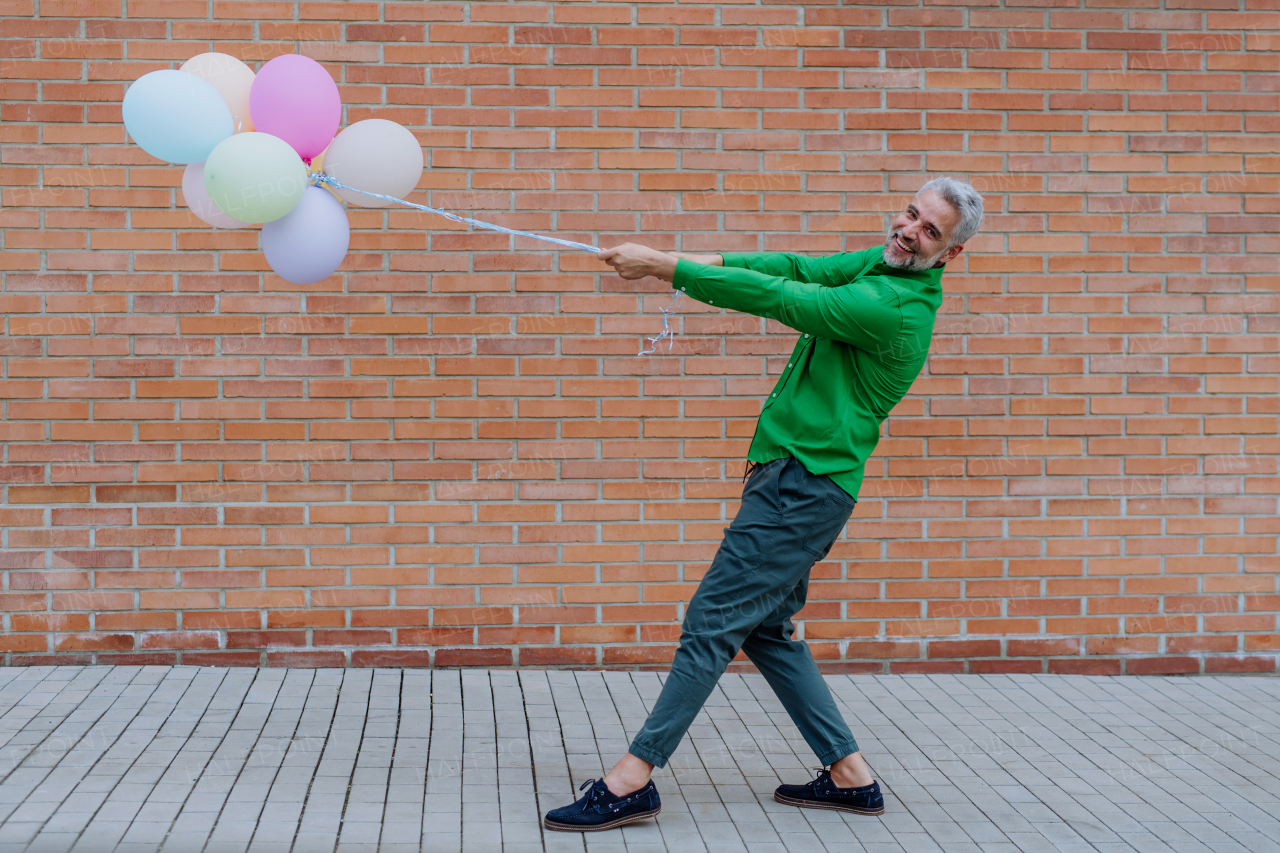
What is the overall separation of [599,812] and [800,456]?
3.79 feet

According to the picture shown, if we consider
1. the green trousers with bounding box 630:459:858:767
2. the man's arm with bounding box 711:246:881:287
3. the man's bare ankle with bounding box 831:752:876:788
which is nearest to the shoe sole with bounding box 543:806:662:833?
the green trousers with bounding box 630:459:858:767

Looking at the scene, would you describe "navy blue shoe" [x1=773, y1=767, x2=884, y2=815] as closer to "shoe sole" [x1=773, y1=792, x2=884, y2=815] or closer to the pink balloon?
"shoe sole" [x1=773, y1=792, x2=884, y2=815]

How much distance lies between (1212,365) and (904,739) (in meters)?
2.22

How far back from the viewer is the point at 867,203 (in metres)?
4.69

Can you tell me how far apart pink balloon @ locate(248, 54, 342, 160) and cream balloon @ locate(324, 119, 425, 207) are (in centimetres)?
8

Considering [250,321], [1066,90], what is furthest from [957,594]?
[250,321]

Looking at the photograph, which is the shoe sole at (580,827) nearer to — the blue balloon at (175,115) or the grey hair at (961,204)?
the grey hair at (961,204)

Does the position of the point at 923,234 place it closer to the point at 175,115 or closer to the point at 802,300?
the point at 802,300

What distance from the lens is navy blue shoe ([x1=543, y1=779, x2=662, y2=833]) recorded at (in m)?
3.13

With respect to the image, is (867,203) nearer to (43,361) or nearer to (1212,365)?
(1212,365)

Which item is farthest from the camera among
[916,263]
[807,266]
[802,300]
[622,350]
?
[622,350]

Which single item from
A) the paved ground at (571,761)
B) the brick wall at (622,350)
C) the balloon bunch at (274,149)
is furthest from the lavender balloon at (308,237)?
the paved ground at (571,761)

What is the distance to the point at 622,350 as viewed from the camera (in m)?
4.65

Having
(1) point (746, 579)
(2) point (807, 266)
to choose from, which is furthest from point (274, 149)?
(1) point (746, 579)
